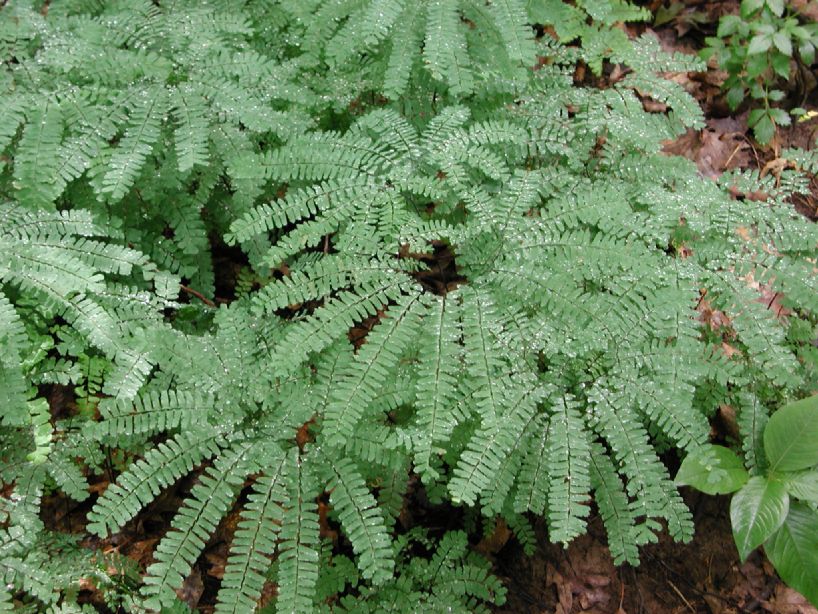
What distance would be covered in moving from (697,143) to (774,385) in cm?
245

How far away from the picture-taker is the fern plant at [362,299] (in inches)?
94.0

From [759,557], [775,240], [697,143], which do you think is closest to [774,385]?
[775,240]

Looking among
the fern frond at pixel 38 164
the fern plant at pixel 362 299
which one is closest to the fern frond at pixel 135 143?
the fern plant at pixel 362 299

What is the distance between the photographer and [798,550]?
2.60 metres

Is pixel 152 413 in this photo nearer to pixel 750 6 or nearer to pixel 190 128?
pixel 190 128

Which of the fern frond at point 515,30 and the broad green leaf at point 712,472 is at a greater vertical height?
the fern frond at point 515,30

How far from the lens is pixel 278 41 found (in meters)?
3.64

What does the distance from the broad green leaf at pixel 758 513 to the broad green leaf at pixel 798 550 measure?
0.12 metres

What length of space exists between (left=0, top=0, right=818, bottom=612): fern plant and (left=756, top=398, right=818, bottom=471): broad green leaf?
13 cm

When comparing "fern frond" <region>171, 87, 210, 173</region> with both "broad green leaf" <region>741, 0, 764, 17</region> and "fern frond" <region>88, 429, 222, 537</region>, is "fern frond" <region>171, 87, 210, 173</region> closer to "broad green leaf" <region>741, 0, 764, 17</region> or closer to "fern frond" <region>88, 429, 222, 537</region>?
"fern frond" <region>88, 429, 222, 537</region>

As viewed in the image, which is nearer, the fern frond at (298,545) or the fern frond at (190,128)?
the fern frond at (298,545)

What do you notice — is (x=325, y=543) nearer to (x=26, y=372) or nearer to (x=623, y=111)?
(x=26, y=372)

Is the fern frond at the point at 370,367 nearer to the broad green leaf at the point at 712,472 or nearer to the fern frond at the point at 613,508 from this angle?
the fern frond at the point at 613,508

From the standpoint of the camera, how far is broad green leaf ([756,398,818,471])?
2.55m
